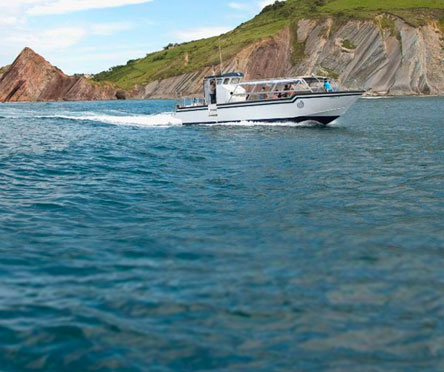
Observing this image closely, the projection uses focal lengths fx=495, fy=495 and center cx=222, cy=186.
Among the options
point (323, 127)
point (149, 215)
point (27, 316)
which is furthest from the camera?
point (323, 127)

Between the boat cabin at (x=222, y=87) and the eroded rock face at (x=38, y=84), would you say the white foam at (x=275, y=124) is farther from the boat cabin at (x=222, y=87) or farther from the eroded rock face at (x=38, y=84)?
the eroded rock face at (x=38, y=84)

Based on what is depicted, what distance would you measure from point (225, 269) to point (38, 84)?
169m

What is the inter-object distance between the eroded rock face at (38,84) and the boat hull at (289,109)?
131 m

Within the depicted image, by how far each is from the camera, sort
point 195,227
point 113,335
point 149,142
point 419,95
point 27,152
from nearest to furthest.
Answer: point 113,335 < point 195,227 < point 27,152 < point 149,142 < point 419,95

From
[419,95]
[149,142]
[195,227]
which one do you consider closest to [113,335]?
[195,227]

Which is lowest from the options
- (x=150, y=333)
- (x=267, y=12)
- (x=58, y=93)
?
(x=150, y=333)

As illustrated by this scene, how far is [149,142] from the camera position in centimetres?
3272

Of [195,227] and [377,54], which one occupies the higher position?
[377,54]

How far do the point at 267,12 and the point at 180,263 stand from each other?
198 meters

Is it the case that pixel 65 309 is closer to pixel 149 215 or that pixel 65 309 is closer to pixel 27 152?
pixel 149 215

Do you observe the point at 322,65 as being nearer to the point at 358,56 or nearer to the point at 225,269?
the point at 358,56

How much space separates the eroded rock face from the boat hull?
430 feet

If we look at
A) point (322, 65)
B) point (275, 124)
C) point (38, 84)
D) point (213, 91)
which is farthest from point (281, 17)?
point (275, 124)

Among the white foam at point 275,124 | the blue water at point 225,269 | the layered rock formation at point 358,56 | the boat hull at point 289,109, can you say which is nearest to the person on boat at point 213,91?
the boat hull at point 289,109
